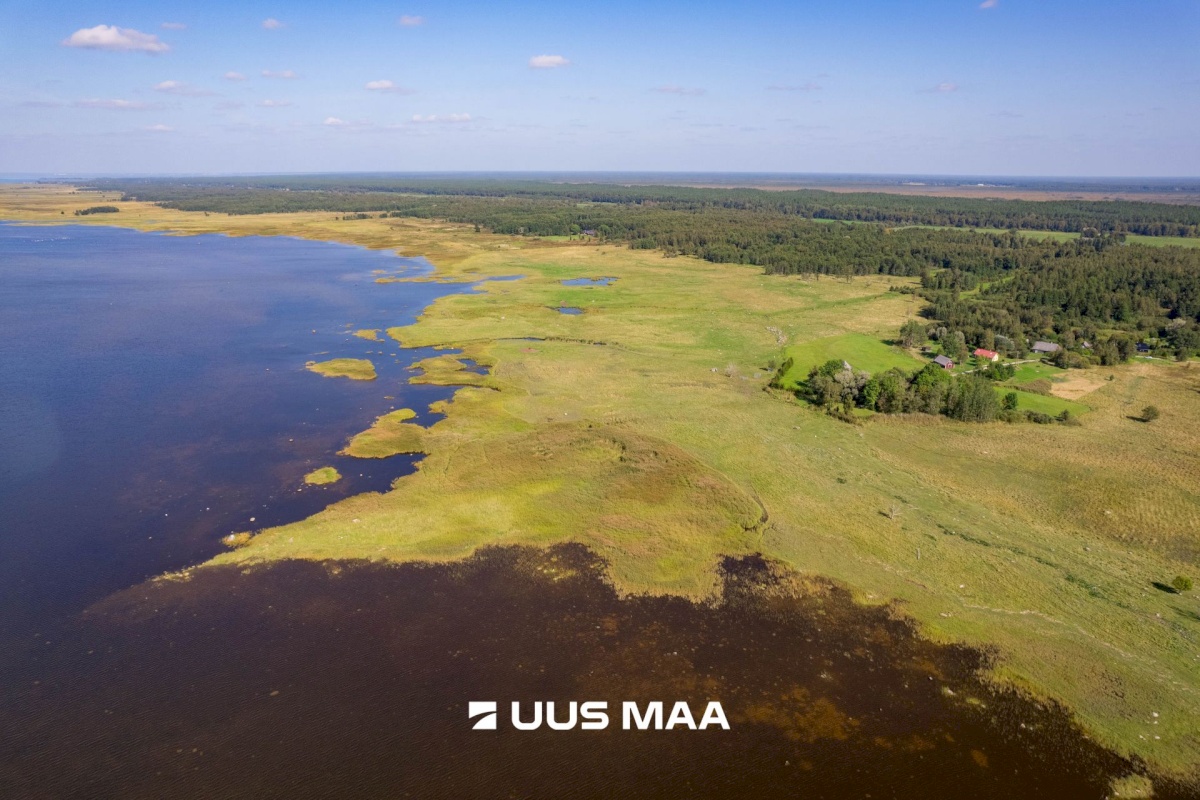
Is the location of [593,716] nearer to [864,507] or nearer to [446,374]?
[864,507]

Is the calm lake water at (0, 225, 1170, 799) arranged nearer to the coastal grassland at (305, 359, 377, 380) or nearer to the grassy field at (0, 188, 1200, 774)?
the grassy field at (0, 188, 1200, 774)

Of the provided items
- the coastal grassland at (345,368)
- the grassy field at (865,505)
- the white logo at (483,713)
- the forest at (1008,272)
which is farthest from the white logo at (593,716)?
the forest at (1008,272)

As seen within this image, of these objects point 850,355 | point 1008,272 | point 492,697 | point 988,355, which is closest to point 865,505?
point 492,697

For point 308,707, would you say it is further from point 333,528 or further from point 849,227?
point 849,227

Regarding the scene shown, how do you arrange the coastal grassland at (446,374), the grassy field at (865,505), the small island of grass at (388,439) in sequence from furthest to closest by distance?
the coastal grassland at (446,374) < the small island of grass at (388,439) < the grassy field at (865,505)

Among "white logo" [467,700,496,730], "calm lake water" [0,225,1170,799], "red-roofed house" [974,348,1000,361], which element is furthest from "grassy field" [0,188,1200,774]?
"white logo" [467,700,496,730]

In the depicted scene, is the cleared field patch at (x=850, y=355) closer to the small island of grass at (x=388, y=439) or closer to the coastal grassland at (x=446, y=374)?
the coastal grassland at (x=446, y=374)
